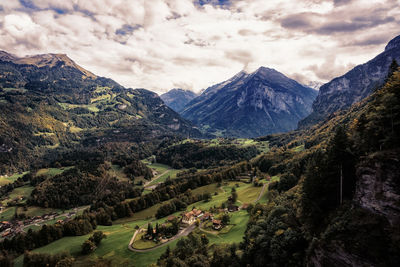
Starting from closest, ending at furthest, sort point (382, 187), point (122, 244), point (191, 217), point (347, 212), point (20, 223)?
point (382, 187)
point (347, 212)
point (122, 244)
point (191, 217)
point (20, 223)

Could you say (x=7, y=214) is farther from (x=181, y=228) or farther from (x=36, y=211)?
(x=181, y=228)

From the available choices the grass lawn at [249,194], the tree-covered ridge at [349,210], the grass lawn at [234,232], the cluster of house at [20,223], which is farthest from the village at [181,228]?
the cluster of house at [20,223]

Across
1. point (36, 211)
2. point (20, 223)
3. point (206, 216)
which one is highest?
point (206, 216)

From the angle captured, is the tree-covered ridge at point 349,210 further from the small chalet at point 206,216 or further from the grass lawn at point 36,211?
the grass lawn at point 36,211

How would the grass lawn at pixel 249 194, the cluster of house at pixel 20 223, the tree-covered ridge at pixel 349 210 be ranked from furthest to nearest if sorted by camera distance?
1. the cluster of house at pixel 20 223
2. the grass lawn at pixel 249 194
3. the tree-covered ridge at pixel 349 210

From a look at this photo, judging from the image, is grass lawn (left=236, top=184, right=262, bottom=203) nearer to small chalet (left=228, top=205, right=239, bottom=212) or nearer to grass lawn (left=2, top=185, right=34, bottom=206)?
small chalet (left=228, top=205, right=239, bottom=212)

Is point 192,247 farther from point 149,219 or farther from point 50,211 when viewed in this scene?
point 50,211

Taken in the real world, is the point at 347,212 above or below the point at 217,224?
above

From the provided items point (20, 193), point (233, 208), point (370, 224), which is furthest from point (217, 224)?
point (20, 193)

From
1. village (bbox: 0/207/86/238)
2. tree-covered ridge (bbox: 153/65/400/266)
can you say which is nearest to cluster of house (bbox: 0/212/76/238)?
village (bbox: 0/207/86/238)
